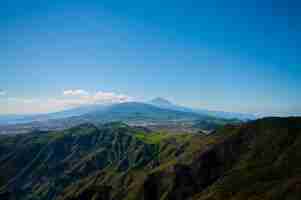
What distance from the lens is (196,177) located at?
144625mm

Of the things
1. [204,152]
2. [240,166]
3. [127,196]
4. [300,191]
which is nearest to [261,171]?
[240,166]

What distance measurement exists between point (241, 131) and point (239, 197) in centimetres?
6736

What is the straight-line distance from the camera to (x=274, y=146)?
433 ft

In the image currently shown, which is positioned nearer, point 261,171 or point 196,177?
point 261,171

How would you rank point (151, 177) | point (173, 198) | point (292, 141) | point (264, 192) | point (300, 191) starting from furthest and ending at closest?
point (151, 177) → point (173, 198) → point (292, 141) → point (264, 192) → point (300, 191)

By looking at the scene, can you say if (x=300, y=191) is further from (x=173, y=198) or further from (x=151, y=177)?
(x=151, y=177)

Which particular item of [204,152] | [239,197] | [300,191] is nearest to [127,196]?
[204,152]

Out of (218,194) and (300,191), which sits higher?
(300,191)

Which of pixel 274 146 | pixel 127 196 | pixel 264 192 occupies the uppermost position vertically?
pixel 274 146

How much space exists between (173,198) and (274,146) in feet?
202

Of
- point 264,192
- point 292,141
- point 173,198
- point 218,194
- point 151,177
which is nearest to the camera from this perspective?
point 264,192

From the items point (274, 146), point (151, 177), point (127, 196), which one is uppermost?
point (274, 146)

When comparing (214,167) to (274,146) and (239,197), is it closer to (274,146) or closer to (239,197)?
(274,146)

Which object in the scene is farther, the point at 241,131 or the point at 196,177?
the point at 241,131
